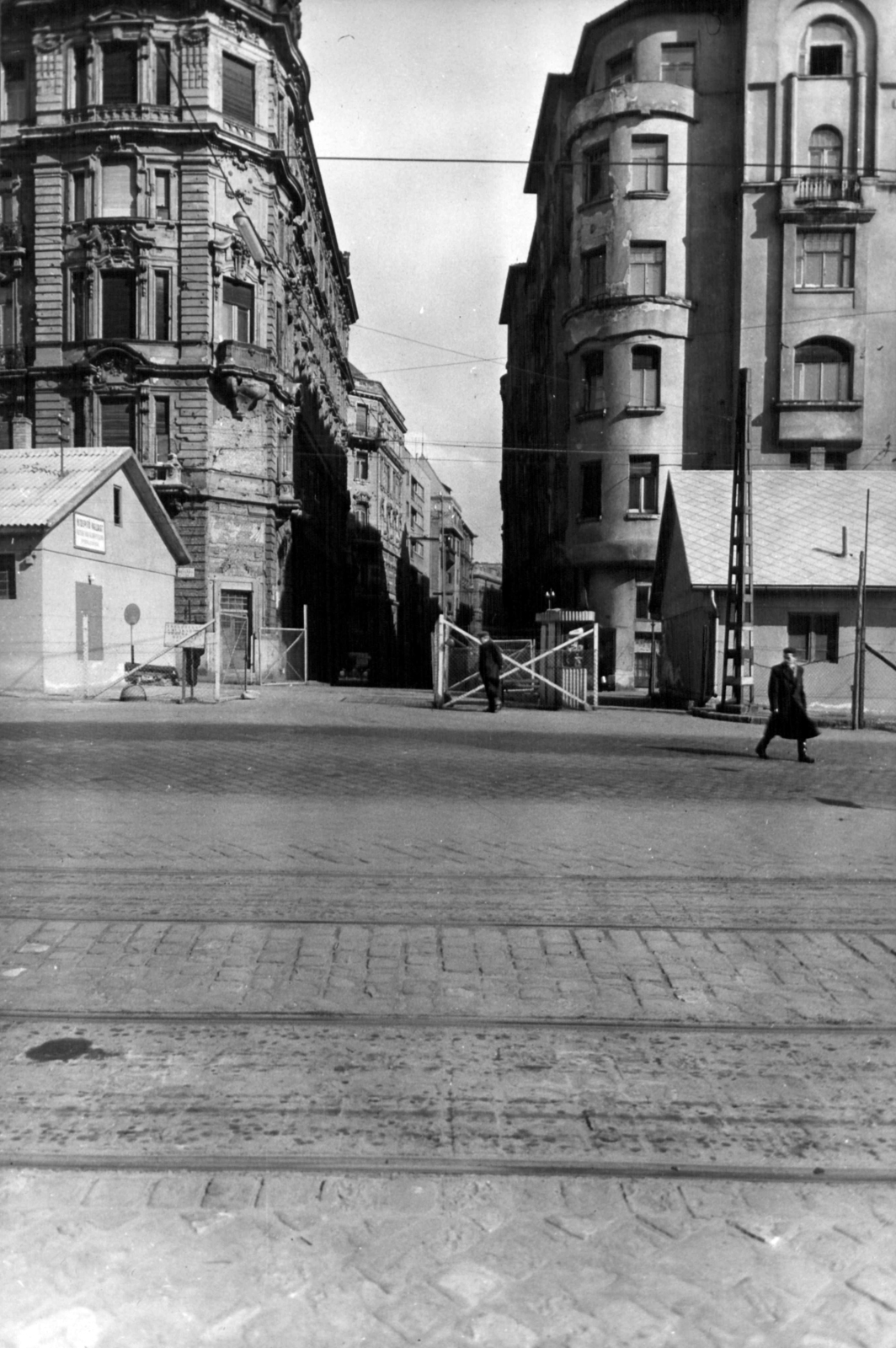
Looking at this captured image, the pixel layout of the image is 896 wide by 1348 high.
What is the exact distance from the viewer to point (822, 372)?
3953 cm

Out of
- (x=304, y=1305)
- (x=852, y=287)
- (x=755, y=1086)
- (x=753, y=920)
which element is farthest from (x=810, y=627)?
(x=304, y=1305)

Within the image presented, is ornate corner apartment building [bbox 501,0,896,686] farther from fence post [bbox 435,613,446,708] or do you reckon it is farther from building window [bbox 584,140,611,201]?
fence post [bbox 435,613,446,708]

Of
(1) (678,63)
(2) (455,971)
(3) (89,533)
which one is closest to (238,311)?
(3) (89,533)

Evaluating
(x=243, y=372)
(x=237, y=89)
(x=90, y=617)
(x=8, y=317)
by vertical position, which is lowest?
(x=90, y=617)

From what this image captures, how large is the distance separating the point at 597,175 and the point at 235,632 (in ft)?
65.3

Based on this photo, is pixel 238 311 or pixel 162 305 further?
pixel 238 311

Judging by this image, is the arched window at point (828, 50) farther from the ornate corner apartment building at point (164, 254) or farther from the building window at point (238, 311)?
the building window at point (238, 311)

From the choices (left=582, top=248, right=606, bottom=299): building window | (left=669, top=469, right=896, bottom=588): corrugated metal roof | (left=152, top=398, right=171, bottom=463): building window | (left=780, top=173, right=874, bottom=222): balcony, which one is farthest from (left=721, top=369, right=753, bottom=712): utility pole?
(left=152, top=398, right=171, bottom=463): building window

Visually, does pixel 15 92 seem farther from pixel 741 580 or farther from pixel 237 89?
pixel 741 580

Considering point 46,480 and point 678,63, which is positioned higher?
point 678,63

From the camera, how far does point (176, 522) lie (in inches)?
1628

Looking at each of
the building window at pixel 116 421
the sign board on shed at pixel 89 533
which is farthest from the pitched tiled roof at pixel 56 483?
the building window at pixel 116 421

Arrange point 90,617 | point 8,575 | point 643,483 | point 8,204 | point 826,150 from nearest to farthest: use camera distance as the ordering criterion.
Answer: point 8,575 → point 90,617 → point 826,150 → point 643,483 → point 8,204

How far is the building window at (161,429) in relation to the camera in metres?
41.7
